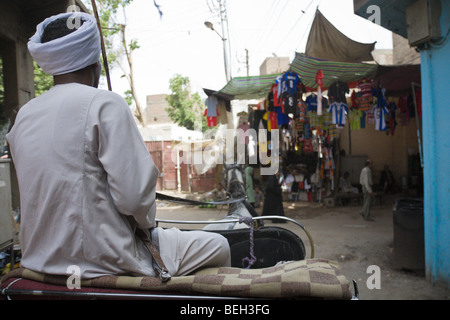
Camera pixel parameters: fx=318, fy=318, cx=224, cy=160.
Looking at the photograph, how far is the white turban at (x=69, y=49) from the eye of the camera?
1.48 metres

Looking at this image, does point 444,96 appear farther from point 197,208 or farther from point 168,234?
point 197,208

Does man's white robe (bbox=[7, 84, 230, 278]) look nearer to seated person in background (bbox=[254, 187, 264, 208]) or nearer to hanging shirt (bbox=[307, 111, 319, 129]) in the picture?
hanging shirt (bbox=[307, 111, 319, 129])

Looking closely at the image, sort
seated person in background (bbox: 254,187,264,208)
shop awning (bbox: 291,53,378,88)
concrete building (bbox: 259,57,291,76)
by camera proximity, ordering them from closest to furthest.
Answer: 1. shop awning (bbox: 291,53,378,88)
2. seated person in background (bbox: 254,187,264,208)
3. concrete building (bbox: 259,57,291,76)

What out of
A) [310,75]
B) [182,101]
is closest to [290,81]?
[310,75]

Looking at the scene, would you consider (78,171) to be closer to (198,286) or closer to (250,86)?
(198,286)

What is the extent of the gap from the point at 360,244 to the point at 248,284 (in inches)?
227

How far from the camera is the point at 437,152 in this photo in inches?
161

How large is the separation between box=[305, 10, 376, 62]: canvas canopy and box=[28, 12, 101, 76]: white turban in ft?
21.3

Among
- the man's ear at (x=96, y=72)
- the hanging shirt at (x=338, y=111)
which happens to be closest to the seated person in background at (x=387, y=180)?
the hanging shirt at (x=338, y=111)

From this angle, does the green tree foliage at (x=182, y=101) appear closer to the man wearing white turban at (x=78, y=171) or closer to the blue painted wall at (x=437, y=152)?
the blue painted wall at (x=437, y=152)

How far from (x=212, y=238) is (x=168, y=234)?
9.5 inches

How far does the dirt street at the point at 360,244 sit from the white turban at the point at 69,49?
4.12 metres

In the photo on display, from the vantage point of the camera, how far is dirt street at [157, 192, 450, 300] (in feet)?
13.8

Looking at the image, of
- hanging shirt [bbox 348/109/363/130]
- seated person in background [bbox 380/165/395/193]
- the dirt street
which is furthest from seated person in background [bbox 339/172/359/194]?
hanging shirt [bbox 348/109/363/130]
